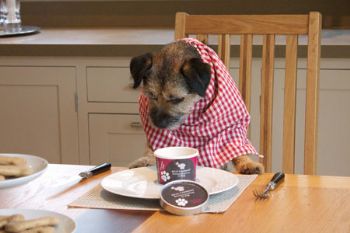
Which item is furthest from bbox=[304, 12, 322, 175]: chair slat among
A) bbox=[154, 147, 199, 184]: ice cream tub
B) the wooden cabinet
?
the wooden cabinet

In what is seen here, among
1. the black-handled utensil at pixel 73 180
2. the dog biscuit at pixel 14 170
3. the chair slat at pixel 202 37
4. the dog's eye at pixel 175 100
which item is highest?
the chair slat at pixel 202 37

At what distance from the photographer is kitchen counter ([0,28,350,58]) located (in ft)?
7.93

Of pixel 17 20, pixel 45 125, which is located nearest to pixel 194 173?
pixel 45 125

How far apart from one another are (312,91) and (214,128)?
0.94 ft

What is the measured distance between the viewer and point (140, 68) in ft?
5.08

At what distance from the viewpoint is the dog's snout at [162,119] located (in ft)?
5.01

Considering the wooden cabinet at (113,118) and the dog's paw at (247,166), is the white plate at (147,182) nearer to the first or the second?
the dog's paw at (247,166)

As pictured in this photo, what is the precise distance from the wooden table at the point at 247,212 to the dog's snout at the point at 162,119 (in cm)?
28

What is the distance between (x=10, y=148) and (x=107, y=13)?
833 millimetres

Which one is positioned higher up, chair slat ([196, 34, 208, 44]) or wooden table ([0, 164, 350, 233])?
chair slat ([196, 34, 208, 44])

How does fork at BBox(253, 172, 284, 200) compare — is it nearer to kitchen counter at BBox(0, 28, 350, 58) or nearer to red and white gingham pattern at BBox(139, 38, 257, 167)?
red and white gingham pattern at BBox(139, 38, 257, 167)

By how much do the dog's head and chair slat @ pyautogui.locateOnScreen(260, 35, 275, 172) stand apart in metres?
0.22

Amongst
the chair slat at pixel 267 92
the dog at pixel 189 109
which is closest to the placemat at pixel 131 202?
the dog at pixel 189 109

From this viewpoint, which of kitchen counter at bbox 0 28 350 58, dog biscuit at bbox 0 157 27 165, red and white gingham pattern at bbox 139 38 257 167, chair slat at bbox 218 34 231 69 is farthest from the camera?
kitchen counter at bbox 0 28 350 58
